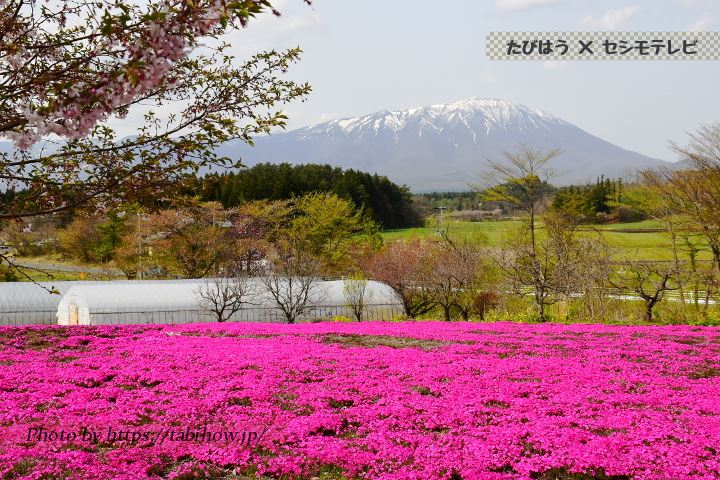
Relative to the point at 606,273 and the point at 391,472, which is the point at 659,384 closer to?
the point at 391,472

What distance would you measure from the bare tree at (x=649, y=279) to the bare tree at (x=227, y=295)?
18182mm

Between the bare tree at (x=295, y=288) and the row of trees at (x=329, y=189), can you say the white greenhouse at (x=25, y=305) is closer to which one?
the bare tree at (x=295, y=288)

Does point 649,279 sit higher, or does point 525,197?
point 525,197

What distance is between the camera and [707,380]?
12.1 meters

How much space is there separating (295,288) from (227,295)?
12.2ft

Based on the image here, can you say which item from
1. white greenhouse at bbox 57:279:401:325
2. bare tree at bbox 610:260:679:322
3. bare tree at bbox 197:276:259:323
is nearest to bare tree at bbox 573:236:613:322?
bare tree at bbox 610:260:679:322

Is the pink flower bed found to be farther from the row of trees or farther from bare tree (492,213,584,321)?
the row of trees

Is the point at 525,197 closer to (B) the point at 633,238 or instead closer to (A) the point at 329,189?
(B) the point at 633,238

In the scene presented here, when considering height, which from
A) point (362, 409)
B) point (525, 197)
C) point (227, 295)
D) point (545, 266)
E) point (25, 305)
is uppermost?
point (525, 197)

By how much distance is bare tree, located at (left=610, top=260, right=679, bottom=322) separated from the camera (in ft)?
85.2

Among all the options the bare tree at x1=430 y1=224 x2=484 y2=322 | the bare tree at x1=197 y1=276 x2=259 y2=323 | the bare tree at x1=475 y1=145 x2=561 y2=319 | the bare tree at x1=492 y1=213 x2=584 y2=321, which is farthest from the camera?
Answer: the bare tree at x1=430 y1=224 x2=484 y2=322

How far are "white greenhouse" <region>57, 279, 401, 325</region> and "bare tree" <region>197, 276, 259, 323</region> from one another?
12 centimetres

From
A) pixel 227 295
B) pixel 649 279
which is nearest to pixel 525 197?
pixel 649 279

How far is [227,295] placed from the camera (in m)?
30.7
